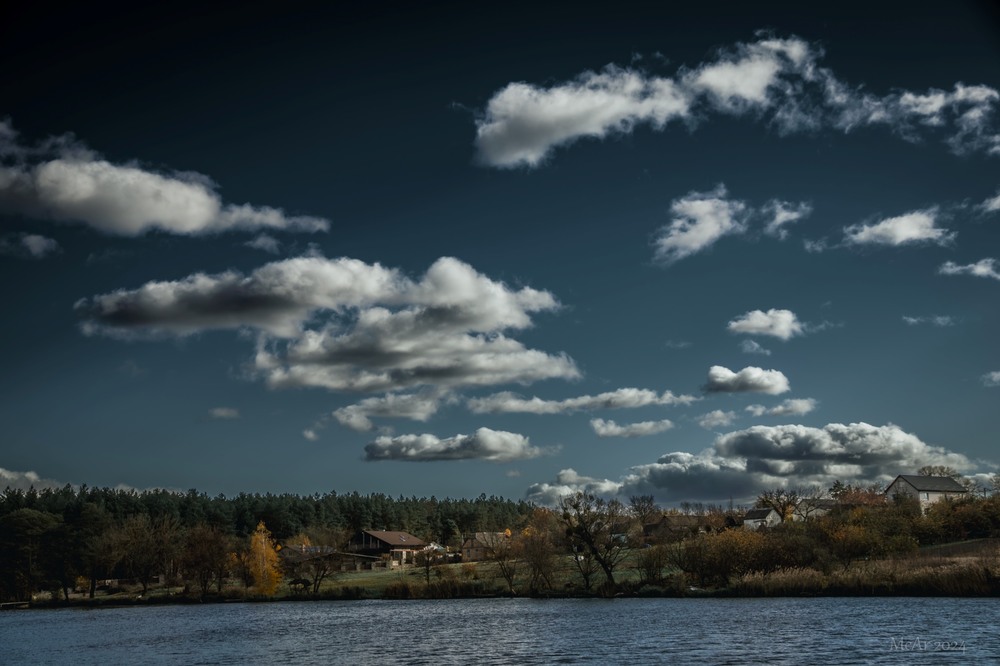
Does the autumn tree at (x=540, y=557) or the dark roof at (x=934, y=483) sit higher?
the dark roof at (x=934, y=483)

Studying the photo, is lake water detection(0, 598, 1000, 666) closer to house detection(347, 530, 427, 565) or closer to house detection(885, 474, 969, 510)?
house detection(347, 530, 427, 565)

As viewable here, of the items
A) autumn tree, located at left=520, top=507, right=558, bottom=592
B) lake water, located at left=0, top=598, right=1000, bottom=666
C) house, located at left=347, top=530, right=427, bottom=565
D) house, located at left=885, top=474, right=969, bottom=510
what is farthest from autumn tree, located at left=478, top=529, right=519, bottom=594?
house, located at left=885, top=474, right=969, bottom=510

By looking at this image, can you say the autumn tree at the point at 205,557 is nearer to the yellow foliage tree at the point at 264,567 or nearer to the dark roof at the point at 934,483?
the yellow foliage tree at the point at 264,567

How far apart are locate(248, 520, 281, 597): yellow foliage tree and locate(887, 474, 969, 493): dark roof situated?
134094 millimetres

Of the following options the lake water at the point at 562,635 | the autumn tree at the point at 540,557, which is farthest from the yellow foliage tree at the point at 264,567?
the autumn tree at the point at 540,557

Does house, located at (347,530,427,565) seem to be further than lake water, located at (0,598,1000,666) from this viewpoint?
Yes

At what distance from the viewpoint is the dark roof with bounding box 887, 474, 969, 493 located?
184125 millimetres

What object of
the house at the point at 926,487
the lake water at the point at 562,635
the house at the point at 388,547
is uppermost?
the house at the point at 926,487

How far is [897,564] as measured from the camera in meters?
80.8

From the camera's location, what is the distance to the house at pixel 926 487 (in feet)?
598

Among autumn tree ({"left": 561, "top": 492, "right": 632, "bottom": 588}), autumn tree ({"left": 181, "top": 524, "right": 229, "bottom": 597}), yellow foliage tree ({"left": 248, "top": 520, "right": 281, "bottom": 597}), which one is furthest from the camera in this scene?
autumn tree ({"left": 181, "top": 524, "right": 229, "bottom": 597})

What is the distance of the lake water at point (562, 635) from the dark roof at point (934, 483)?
402ft

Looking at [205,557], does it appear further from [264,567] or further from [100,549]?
[100,549]

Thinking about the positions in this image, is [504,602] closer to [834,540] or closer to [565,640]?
[834,540]
